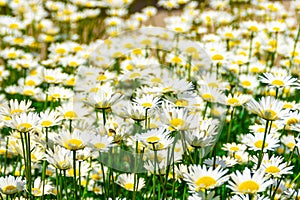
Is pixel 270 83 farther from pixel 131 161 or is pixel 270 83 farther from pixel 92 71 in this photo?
pixel 92 71

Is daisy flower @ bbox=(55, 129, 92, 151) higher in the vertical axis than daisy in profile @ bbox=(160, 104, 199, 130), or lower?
lower

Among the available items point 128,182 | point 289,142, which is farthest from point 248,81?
point 128,182

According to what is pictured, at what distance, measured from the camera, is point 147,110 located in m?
1.70

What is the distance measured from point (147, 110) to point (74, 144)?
255mm

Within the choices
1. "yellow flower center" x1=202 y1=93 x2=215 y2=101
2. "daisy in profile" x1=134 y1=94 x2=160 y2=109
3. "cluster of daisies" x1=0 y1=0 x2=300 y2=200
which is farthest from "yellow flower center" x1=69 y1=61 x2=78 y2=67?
"daisy in profile" x1=134 y1=94 x2=160 y2=109

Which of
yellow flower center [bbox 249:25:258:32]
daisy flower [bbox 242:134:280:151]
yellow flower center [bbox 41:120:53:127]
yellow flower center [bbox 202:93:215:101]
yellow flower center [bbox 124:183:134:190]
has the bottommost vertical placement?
yellow flower center [bbox 124:183:134:190]

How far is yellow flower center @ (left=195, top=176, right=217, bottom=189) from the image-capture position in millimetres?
1445

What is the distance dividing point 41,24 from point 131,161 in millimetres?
2121

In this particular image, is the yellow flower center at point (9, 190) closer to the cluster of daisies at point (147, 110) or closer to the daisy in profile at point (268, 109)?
the cluster of daisies at point (147, 110)

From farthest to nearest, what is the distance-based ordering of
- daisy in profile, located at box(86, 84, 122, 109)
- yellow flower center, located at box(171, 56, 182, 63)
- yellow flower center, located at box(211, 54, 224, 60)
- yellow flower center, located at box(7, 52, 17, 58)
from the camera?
yellow flower center, located at box(7, 52, 17, 58) < yellow flower center, located at box(171, 56, 182, 63) < yellow flower center, located at box(211, 54, 224, 60) < daisy in profile, located at box(86, 84, 122, 109)

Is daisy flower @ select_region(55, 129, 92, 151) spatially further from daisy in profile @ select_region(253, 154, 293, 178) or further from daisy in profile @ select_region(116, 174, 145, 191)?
daisy in profile @ select_region(253, 154, 293, 178)

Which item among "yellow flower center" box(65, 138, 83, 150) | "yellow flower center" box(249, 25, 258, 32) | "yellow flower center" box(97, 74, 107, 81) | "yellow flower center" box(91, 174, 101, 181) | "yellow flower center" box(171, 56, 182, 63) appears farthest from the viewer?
"yellow flower center" box(249, 25, 258, 32)

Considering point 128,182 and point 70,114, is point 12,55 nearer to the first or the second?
point 70,114

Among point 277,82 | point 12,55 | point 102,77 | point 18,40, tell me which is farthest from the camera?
point 18,40
